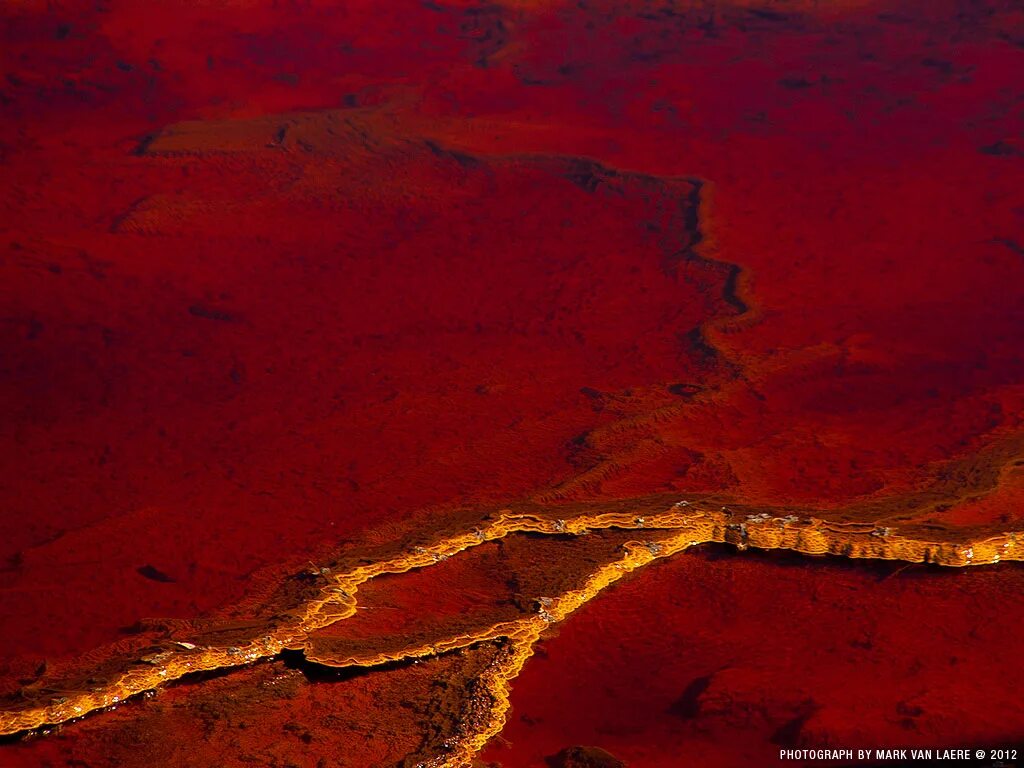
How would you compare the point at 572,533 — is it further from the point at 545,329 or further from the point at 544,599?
the point at 545,329

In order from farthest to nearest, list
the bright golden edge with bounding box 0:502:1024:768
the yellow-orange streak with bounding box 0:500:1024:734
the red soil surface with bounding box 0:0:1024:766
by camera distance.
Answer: the red soil surface with bounding box 0:0:1024:766 → the yellow-orange streak with bounding box 0:500:1024:734 → the bright golden edge with bounding box 0:502:1024:768

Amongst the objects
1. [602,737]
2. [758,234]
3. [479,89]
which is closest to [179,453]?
[602,737]

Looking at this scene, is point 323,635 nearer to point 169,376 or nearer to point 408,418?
point 408,418

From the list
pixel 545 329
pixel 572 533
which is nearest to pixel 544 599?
pixel 572 533

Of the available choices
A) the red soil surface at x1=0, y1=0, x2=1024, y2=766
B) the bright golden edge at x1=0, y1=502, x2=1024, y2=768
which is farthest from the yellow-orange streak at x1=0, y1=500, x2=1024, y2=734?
the red soil surface at x1=0, y1=0, x2=1024, y2=766

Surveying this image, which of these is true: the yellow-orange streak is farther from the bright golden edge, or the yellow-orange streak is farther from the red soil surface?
the red soil surface
